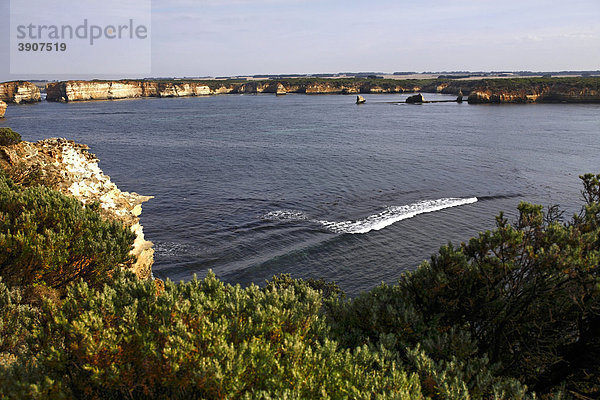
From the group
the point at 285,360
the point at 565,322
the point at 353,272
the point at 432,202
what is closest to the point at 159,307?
the point at 285,360

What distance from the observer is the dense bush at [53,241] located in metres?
11.0

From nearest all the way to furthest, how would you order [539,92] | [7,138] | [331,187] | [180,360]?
[180,360] < [7,138] < [331,187] < [539,92]

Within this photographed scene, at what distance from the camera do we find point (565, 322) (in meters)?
8.10

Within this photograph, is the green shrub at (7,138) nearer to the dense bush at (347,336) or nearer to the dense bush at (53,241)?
the dense bush at (53,241)

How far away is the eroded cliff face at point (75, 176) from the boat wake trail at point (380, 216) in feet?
43.0

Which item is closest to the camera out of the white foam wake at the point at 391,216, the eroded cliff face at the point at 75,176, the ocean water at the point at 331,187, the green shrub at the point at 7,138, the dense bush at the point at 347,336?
the dense bush at the point at 347,336

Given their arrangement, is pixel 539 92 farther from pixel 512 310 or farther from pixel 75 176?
pixel 75 176

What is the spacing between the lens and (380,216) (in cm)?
→ 2995

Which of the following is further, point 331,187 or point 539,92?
point 539,92

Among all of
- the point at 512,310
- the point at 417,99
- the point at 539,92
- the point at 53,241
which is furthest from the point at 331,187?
the point at 539,92

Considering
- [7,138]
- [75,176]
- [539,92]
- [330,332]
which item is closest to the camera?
[330,332]

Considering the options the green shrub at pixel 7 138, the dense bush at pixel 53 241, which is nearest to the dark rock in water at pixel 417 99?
the green shrub at pixel 7 138

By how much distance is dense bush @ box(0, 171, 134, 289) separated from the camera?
10977mm

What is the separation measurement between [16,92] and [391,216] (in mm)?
193260
